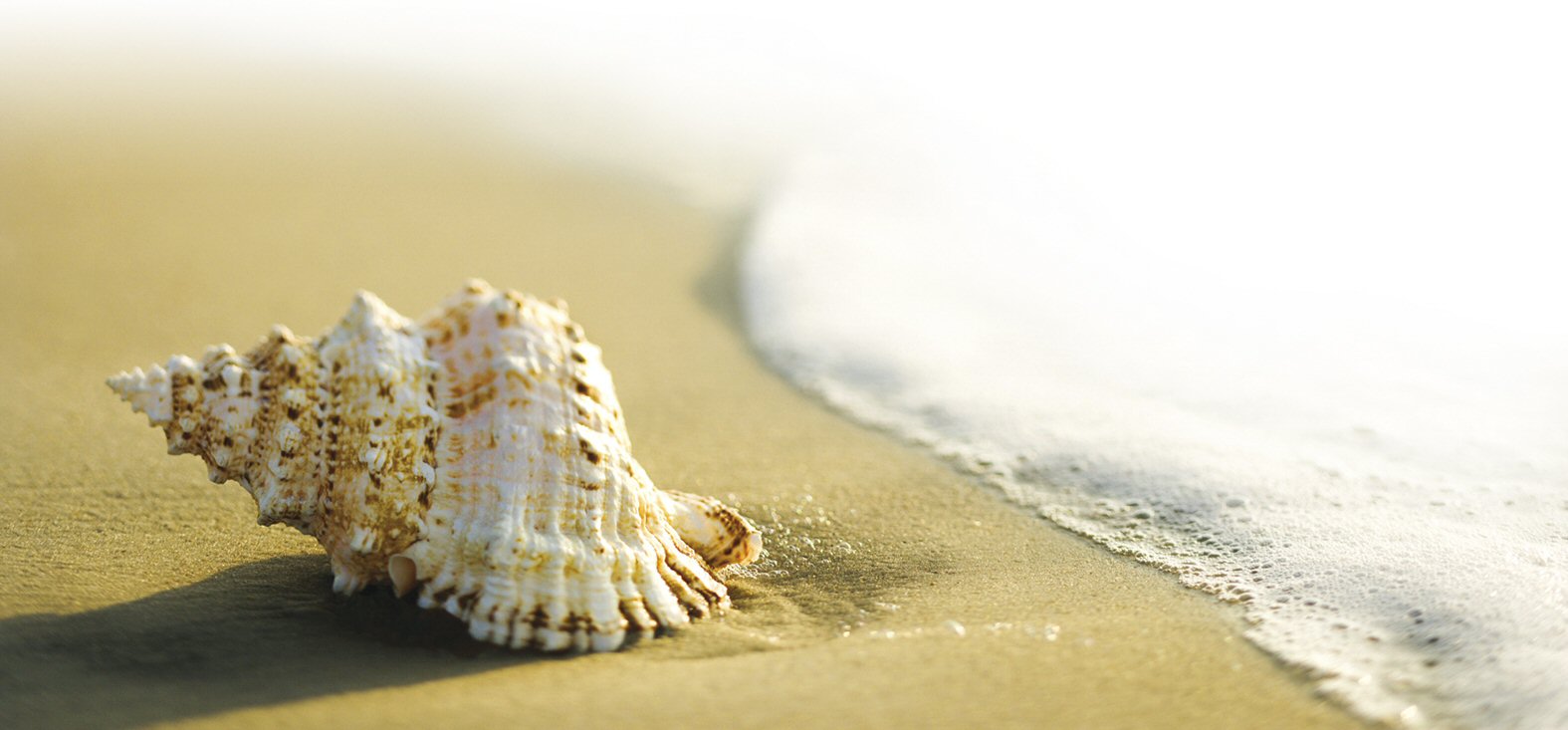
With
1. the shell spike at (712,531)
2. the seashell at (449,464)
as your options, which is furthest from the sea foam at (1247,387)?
the seashell at (449,464)

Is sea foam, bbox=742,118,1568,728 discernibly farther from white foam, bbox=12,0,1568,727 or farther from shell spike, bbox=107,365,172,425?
shell spike, bbox=107,365,172,425

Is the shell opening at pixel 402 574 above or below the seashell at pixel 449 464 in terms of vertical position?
below

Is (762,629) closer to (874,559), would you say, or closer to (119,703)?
(874,559)

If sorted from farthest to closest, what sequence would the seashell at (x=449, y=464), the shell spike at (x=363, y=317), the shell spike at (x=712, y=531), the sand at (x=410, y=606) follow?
the shell spike at (x=712, y=531), the shell spike at (x=363, y=317), the seashell at (x=449, y=464), the sand at (x=410, y=606)

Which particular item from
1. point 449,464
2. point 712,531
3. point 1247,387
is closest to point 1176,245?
point 1247,387

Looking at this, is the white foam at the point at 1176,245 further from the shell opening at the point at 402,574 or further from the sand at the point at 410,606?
the shell opening at the point at 402,574

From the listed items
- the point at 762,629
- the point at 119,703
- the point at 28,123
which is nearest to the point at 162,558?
the point at 119,703

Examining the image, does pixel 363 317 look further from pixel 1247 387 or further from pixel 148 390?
pixel 1247 387
